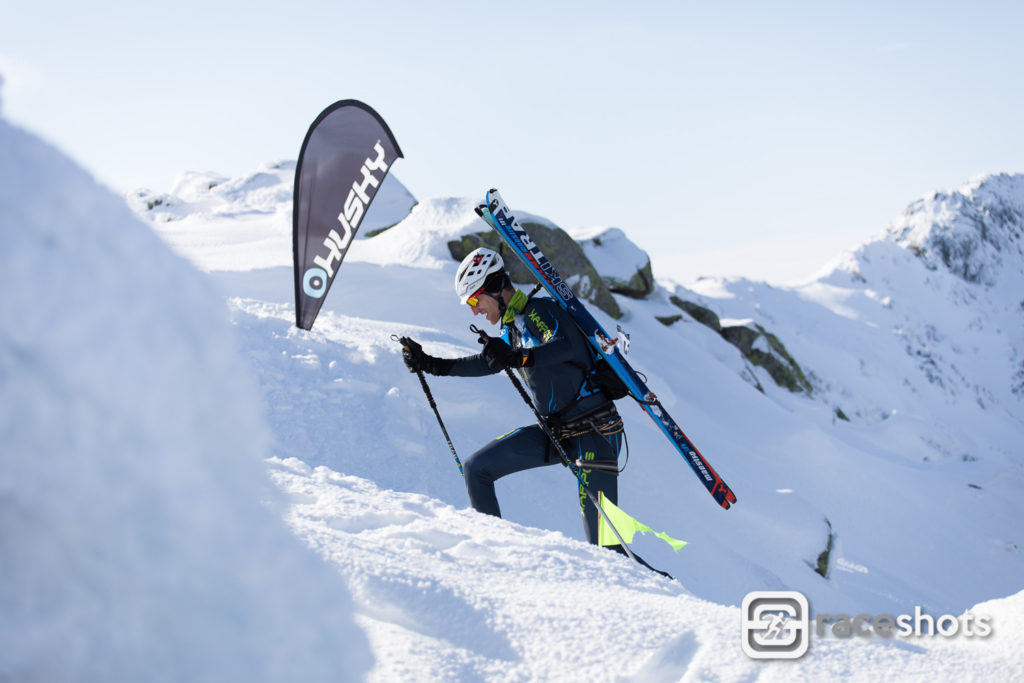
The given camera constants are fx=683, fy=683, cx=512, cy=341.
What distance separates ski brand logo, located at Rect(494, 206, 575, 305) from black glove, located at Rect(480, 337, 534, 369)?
1648mm

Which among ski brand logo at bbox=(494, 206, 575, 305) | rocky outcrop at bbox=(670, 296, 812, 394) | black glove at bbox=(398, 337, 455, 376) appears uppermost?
ski brand logo at bbox=(494, 206, 575, 305)

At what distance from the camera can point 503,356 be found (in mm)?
4867

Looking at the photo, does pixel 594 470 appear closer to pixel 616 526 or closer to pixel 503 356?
pixel 616 526

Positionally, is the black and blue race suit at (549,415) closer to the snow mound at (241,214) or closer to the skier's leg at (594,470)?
the skier's leg at (594,470)

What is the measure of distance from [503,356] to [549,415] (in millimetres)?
835

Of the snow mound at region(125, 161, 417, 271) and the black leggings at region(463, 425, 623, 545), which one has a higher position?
the black leggings at region(463, 425, 623, 545)

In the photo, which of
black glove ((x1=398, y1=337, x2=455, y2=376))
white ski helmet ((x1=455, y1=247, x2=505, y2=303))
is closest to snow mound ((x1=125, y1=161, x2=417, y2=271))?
black glove ((x1=398, y1=337, x2=455, y2=376))

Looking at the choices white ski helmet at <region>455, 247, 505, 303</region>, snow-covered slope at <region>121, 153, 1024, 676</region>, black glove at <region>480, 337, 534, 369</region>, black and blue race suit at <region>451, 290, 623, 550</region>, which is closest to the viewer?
black glove at <region>480, 337, 534, 369</region>

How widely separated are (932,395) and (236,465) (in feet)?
147

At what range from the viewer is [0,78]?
1.60 metres

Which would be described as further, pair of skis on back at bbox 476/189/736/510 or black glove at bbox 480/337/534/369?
pair of skis on back at bbox 476/189/736/510

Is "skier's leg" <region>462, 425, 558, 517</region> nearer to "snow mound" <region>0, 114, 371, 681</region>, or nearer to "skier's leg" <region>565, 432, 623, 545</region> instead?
"skier's leg" <region>565, 432, 623, 545</region>

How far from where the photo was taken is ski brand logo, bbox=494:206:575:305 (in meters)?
6.47

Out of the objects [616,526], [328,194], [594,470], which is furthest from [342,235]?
[616,526]
